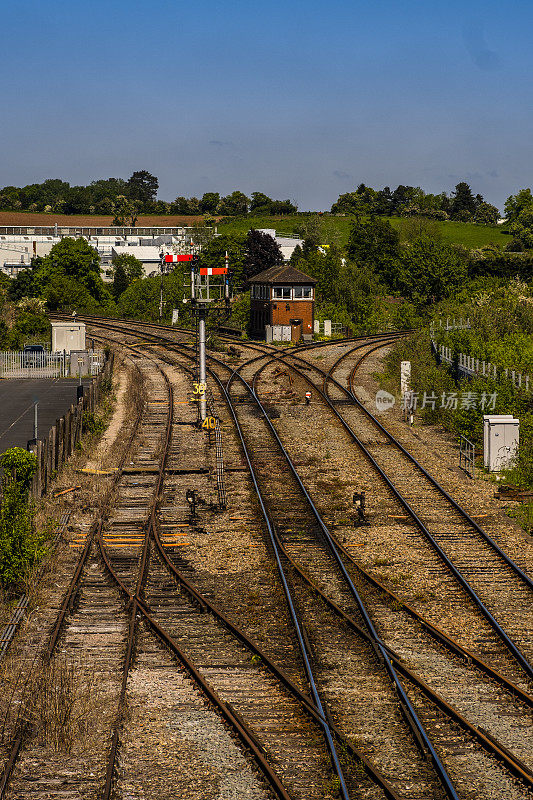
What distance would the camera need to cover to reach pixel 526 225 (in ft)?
499

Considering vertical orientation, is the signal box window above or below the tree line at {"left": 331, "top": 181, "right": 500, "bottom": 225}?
below

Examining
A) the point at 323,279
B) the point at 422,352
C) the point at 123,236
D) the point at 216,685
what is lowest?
the point at 216,685

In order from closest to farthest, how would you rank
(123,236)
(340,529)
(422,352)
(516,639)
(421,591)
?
(516,639)
(421,591)
(340,529)
(422,352)
(123,236)

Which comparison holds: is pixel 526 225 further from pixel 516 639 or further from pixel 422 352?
pixel 516 639

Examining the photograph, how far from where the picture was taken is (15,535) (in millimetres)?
17516

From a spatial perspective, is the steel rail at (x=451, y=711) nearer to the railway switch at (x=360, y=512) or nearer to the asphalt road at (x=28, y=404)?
the railway switch at (x=360, y=512)

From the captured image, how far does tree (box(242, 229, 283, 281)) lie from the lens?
8938cm

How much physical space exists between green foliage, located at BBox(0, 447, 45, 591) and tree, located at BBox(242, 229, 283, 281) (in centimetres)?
7058

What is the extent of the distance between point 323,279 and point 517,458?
204ft

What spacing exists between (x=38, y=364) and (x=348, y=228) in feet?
377

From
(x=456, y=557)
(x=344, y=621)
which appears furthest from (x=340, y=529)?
(x=344, y=621)

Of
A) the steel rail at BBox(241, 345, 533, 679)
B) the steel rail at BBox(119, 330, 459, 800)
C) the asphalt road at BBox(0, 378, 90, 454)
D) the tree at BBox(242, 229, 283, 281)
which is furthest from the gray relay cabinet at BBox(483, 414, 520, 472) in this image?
the tree at BBox(242, 229, 283, 281)

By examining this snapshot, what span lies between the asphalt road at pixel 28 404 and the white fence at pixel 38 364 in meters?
0.95

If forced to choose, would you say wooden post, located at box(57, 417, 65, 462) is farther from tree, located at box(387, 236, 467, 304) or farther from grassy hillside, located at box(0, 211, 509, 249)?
grassy hillside, located at box(0, 211, 509, 249)
